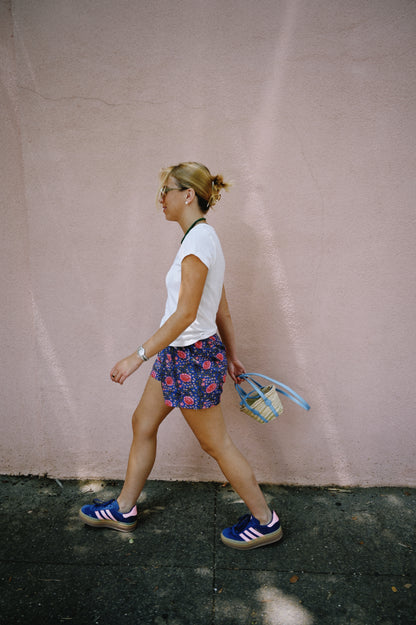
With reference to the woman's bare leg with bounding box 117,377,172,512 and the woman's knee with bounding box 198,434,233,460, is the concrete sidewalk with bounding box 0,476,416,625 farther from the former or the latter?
the woman's knee with bounding box 198,434,233,460

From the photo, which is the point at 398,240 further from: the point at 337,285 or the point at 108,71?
the point at 108,71

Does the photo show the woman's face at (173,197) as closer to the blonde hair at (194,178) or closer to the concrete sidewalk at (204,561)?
the blonde hair at (194,178)

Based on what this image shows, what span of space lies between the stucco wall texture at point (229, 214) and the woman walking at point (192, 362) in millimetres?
472

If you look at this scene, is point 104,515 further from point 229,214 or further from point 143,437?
point 229,214

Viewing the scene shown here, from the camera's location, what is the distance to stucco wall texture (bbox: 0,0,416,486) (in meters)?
2.43

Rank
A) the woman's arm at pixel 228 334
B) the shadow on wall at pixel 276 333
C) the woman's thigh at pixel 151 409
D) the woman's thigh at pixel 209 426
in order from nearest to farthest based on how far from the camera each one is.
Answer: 1. the woman's thigh at pixel 209 426
2. the woman's thigh at pixel 151 409
3. the woman's arm at pixel 228 334
4. the shadow on wall at pixel 276 333

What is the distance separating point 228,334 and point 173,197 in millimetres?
850

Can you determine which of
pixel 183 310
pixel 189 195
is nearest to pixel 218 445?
pixel 183 310

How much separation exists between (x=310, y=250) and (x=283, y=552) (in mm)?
1747

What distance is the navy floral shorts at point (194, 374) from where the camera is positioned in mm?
2096

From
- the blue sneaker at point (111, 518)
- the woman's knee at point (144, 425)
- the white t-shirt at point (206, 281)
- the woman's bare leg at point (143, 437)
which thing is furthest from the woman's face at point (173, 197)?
the blue sneaker at point (111, 518)

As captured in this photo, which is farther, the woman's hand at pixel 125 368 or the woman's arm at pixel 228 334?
the woman's arm at pixel 228 334

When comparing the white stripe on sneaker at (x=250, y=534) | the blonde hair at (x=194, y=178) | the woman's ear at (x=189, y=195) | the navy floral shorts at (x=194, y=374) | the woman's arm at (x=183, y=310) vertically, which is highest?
the blonde hair at (x=194, y=178)

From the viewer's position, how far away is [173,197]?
2.04 m
